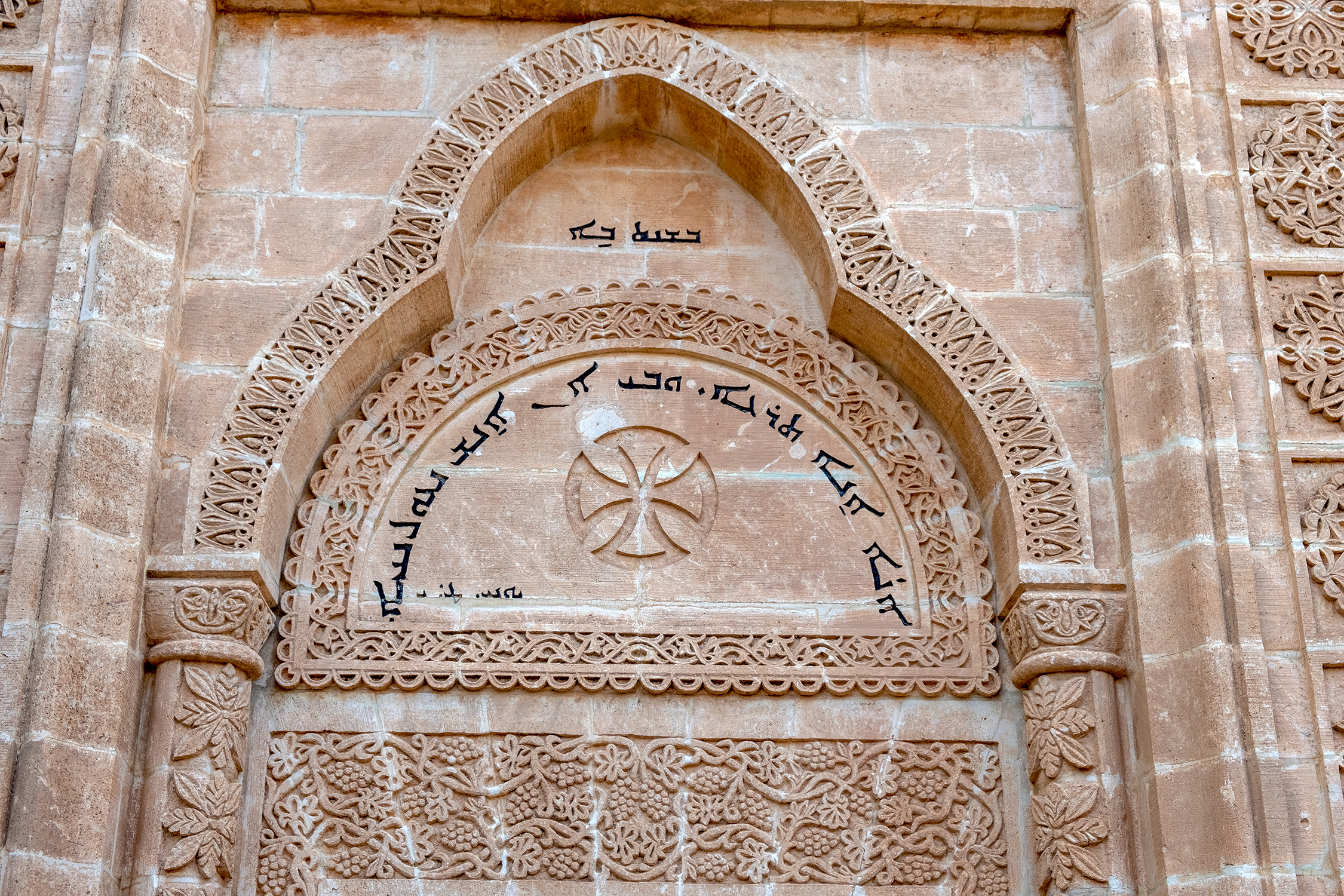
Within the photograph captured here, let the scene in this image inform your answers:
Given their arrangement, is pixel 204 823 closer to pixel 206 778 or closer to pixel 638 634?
pixel 206 778

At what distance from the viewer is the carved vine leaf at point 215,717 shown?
518cm

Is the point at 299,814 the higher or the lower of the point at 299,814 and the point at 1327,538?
the lower

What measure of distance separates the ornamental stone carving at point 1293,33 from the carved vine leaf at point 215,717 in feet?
14.3

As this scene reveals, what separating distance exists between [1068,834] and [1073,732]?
0.33 m

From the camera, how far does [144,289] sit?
5586mm

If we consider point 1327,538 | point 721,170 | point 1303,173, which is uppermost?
point 721,170

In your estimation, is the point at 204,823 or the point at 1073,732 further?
the point at 1073,732

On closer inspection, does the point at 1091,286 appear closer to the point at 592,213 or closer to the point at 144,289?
the point at 592,213

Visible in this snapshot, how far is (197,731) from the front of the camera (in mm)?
5191

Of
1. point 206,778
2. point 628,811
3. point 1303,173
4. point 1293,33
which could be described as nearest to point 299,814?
point 206,778

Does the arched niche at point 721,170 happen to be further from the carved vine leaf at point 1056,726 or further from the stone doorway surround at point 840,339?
the carved vine leaf at point 1056,726

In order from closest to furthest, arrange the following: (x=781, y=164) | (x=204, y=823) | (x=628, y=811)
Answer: (x=204, y=823)
(x=628, y=811)
(x=781, y=164)

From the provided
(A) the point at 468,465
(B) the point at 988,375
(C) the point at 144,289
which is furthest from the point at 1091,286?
(C) the point at 144,289

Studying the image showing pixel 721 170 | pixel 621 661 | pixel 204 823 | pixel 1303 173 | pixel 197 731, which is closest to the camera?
pixel 204 823
